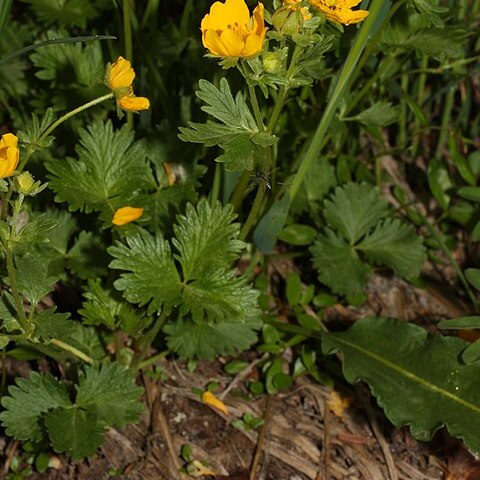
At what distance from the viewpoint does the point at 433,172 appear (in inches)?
101

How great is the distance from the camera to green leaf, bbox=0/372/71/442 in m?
1.84

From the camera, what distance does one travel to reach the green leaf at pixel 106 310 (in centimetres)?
188

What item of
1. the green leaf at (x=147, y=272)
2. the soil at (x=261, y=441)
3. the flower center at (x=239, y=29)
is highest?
the flower center at (x=239, y=29)

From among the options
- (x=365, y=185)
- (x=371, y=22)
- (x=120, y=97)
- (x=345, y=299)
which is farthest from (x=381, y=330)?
(x=120, y=97)

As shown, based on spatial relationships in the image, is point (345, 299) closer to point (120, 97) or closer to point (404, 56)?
point (404, 56)

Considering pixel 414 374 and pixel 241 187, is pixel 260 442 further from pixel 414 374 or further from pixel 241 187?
pixel 241 187

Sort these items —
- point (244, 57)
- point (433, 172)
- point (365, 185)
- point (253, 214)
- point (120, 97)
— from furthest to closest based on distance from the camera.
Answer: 1. point (433, 172)
2. point (365, 185)
3. point (253, 214)
4. point (120, 97)
5. point (244, 57)

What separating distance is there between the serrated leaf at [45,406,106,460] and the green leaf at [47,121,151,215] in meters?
0.44

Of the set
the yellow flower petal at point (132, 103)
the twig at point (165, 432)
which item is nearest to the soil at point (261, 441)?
the twig at point (165, 432)

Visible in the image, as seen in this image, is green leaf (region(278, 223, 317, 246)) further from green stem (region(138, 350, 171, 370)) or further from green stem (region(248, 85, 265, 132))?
green stem (region(248, 85, 265, 132))

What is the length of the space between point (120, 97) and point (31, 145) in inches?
7.3

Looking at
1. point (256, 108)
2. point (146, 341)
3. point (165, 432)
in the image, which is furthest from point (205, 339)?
point (256, 108)

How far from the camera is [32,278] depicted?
1.72 metres

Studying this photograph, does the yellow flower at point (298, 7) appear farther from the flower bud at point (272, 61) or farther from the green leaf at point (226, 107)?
the green leaf at point (226, 107)
